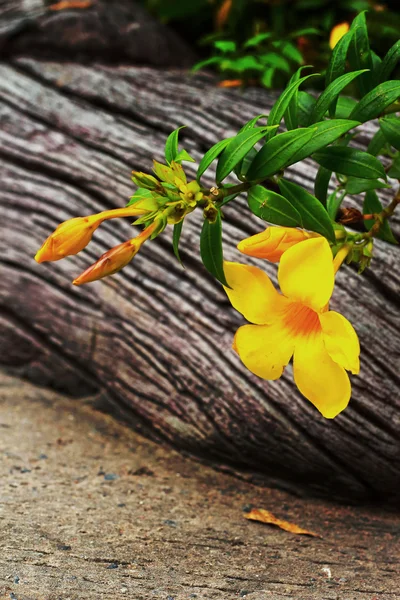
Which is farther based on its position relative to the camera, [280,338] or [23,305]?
[23,305]

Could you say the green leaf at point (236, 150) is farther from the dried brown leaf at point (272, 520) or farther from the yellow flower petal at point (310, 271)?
the dried brown leaf at point (272, 520)

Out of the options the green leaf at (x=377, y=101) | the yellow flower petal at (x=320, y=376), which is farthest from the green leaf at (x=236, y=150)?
the yellow flower petal at (x=320, y=376)

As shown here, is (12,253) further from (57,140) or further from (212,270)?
(212,270)

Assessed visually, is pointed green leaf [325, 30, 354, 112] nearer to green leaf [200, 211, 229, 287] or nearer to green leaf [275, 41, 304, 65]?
green leaf [200, 211, 229, 287]

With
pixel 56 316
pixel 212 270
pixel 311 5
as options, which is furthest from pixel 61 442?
pixel 311 5

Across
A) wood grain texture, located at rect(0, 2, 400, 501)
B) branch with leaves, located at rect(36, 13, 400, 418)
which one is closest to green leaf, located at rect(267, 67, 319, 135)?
branch with leaves, located at rect(36, 13, 400, 418)
